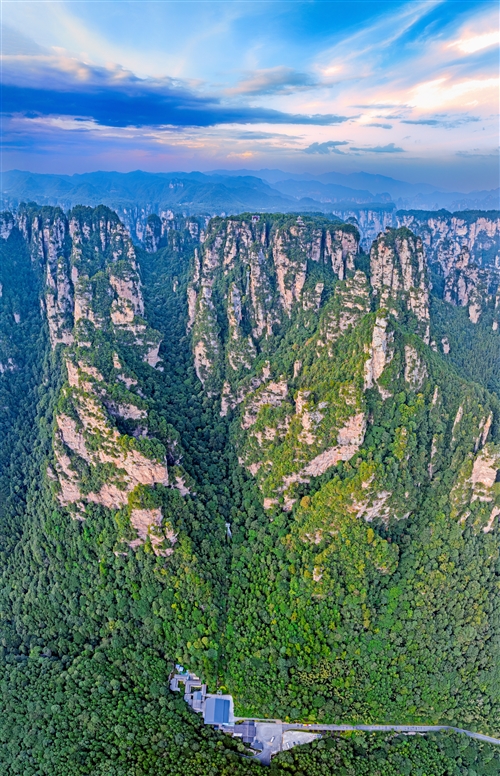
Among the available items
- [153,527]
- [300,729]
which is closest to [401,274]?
[153,527]

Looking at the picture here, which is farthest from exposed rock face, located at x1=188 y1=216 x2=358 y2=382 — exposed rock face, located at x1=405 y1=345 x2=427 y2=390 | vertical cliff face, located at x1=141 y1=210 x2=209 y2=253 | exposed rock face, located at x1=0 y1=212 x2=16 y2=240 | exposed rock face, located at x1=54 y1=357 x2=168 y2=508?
exposed rock face, located at x1=0 y1=212 x2=16 y2=240

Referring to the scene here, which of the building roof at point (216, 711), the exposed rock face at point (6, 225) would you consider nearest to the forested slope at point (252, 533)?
the building roof at point (216, 711)

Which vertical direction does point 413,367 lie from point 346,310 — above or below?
below

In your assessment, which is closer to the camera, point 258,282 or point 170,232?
point 258,282

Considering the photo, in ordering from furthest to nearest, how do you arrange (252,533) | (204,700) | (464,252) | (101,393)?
(464,252), (101,393), (252,533), (204,700)

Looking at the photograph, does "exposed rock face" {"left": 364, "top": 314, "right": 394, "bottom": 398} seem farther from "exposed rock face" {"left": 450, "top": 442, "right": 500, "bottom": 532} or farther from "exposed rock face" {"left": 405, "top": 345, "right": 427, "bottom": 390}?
"exposed rock face" {"left": 450, "top": 442, "right": 500, "bottom": 532}

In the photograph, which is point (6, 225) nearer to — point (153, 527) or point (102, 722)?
point (153, 527)

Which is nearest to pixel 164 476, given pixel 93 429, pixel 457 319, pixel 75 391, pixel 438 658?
pixel 93 429
